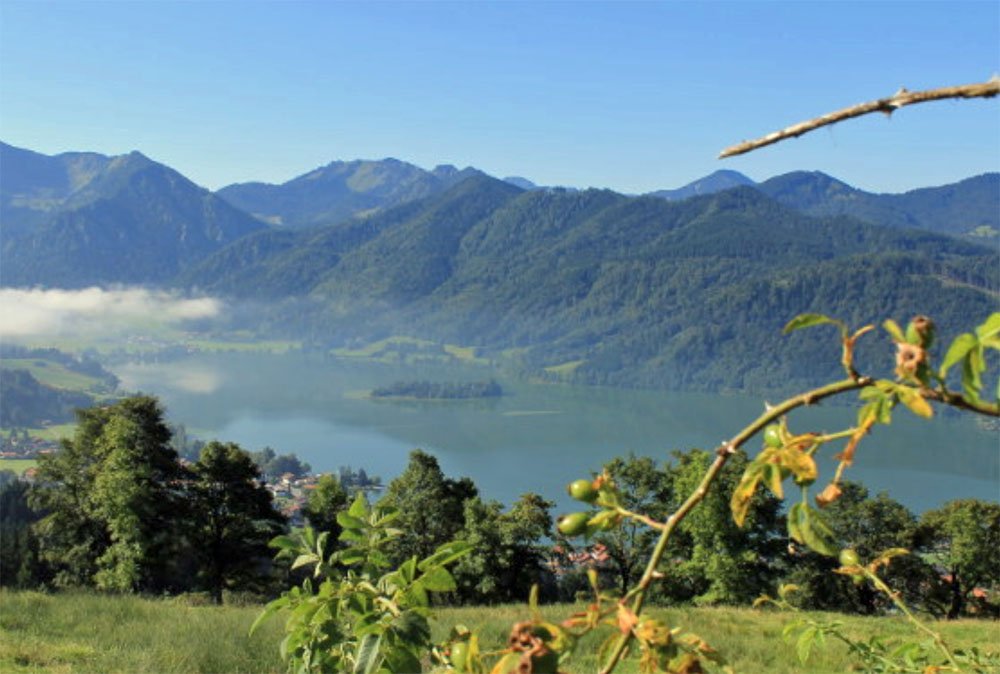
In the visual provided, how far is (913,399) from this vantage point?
483mm

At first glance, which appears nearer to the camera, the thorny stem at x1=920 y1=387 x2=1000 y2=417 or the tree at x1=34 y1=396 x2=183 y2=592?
the thorny stem at x1=920 y1=387 x2=1000 y2=417

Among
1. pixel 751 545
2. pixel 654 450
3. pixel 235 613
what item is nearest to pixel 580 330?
pixel 654 450

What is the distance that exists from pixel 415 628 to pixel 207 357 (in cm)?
18813

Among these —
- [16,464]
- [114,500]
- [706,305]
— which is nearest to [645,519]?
[114,500]

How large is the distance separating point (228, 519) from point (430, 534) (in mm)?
4879

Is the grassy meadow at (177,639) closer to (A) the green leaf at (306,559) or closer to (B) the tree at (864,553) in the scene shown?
(A) the green leaf at (306,559)

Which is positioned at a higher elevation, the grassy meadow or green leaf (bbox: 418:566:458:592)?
green leaf (bbox: 418:566:458:592)

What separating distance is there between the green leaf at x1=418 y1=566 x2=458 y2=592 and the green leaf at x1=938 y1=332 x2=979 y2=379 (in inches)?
24.5

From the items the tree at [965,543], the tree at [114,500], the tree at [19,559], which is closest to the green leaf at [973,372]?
the tree at [19,559]

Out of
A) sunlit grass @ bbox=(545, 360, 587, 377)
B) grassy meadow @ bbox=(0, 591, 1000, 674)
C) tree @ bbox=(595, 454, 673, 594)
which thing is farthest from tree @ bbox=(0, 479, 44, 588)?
sunlit grass @ bbox=(545, 360, 587, 377)

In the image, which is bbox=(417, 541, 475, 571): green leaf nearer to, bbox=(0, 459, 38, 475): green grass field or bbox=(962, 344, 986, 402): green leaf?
bbox=(962, 344, 986, 402): green leaf

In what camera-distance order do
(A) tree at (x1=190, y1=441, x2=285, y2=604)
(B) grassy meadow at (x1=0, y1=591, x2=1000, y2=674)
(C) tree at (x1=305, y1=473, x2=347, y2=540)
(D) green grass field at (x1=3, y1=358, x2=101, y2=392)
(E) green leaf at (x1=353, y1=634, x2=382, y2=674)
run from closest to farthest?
1. (E) green leaf at (x1=353, y1=634, x2=382, y2=674)
2. (B) grassy meadow at (x1=0, y1=591, x2=1000, y2=674)
3. (A) tree at (x1=190, y1=441, x2=285, y2=604)
4. (C) tree at (x1=305, y1=473, x2=347, y2=540)
5. (D) green grass field at (x1=3, y1=358, x2=101, y2=392)

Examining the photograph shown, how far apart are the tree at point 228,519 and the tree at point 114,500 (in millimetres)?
718

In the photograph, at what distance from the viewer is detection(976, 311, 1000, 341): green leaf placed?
468 millimetres
